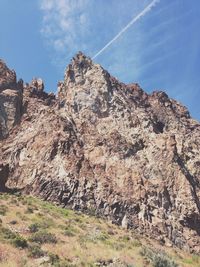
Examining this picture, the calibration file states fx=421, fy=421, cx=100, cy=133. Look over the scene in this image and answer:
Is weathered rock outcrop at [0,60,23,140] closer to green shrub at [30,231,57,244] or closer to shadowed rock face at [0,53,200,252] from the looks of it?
shadowed rock face at [0,53,200,252]

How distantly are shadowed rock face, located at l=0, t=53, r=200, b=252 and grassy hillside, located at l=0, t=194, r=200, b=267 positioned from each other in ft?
13.2

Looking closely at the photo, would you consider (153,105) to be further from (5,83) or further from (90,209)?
(90,209)

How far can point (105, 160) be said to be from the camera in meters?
57.3

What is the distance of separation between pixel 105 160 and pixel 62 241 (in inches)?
1075

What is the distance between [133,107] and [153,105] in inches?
715

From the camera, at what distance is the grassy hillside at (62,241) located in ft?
80.4

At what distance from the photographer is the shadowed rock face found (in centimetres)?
5066

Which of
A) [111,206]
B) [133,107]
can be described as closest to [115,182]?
[111,206]

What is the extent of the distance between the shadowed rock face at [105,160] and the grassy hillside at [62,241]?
402cm

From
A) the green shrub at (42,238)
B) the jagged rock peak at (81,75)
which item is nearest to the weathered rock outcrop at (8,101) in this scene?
the jagged rock peak at (81,75)

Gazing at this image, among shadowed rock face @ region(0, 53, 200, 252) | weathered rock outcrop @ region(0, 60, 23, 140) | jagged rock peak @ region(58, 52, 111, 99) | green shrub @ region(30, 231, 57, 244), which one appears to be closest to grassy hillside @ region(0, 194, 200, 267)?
green shrub @ region(30, 231, 57, 244)

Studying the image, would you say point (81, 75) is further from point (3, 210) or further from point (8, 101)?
point (3, 210)

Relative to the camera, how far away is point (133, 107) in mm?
73000

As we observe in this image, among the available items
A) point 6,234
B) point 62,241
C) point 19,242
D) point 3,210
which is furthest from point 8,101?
point 19,242
